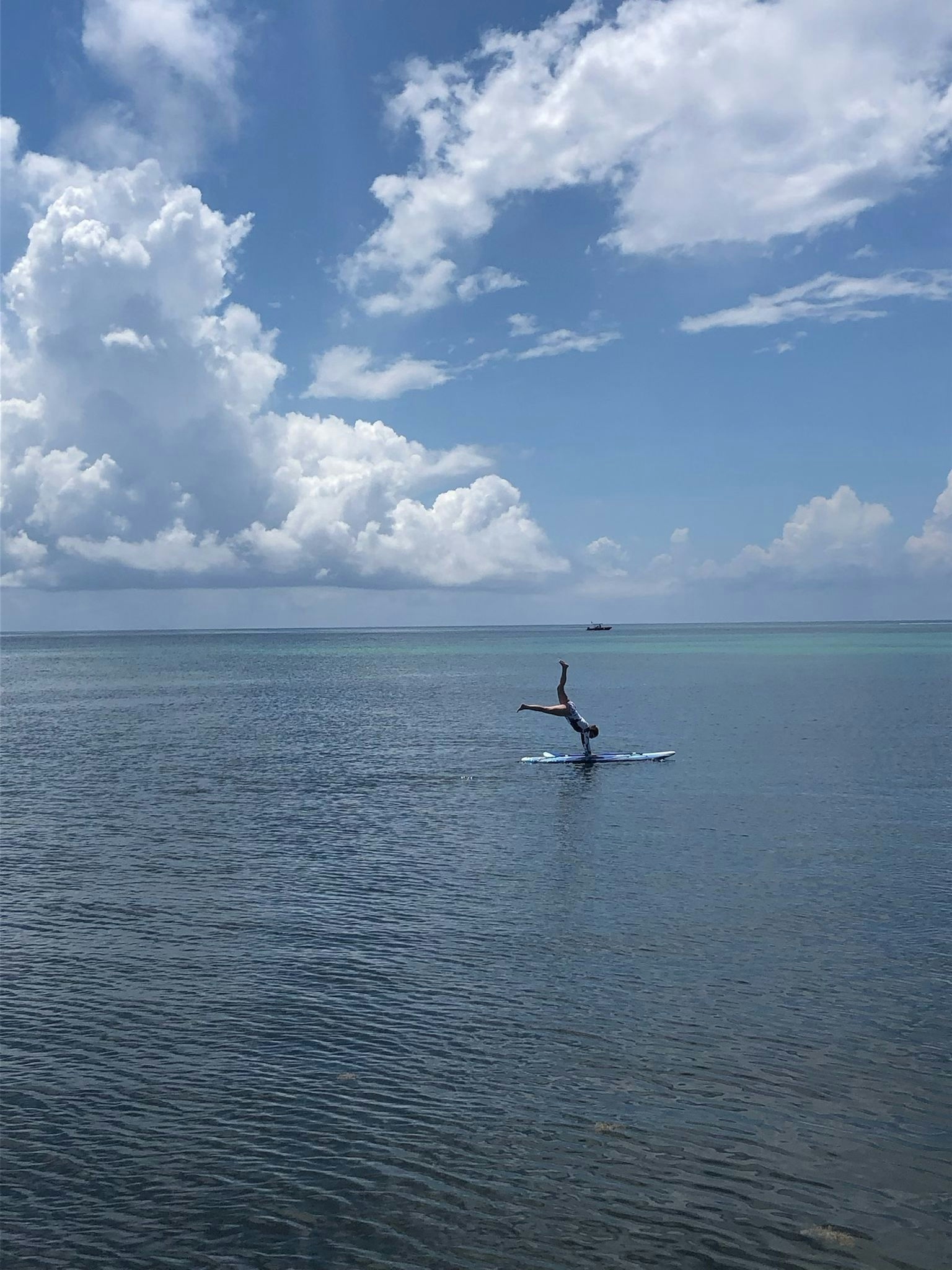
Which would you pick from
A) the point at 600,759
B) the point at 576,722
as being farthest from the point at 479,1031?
the point at 576,722

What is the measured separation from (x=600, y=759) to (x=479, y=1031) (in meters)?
44.1

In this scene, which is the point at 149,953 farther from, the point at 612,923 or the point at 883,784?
the point at 883,784

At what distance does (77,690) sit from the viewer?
148 meters

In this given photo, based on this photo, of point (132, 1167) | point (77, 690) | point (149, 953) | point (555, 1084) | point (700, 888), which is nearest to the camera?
point (132, 1167)

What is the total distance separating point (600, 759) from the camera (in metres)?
66.6

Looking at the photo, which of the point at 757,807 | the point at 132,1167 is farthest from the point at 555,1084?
the point at 757,807

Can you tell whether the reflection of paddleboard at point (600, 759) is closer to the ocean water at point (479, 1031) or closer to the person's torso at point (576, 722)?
the person's torso at point (576, 722)

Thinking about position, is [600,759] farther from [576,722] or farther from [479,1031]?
[479,1031]

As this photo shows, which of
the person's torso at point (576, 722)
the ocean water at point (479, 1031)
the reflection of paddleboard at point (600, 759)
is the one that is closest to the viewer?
the ocean water at point (479, 1031)

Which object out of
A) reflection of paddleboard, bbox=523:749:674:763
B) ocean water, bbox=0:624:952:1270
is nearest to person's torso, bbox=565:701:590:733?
reflection of paddleboard, bbox=523:749:674:763

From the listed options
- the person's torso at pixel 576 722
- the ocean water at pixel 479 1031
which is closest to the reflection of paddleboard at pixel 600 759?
the person's torso at pixel 576 722

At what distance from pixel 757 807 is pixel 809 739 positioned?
28.5m

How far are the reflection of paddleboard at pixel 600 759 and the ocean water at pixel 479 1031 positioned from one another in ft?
38.5

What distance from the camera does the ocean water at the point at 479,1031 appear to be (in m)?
16.4
